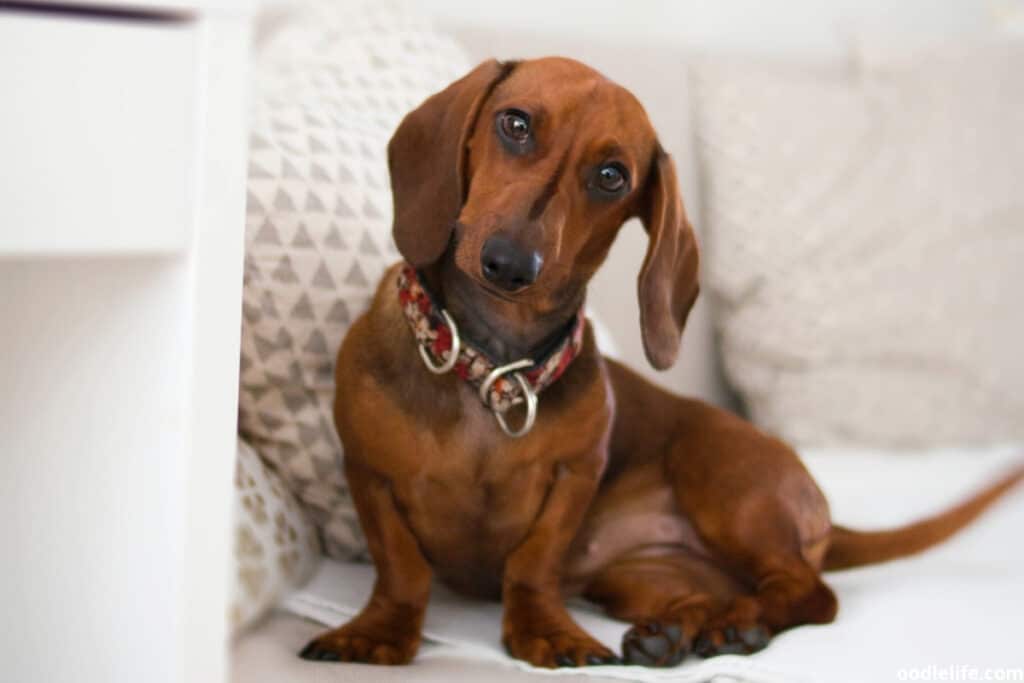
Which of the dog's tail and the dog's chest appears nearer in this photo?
the dog's chest

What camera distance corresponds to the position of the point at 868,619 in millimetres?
1207

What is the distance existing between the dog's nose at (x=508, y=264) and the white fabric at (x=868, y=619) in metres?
0.34

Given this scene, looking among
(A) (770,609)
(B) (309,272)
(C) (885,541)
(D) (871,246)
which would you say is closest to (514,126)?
(B) (309,272)

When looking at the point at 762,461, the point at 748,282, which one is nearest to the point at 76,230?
the point at 762,461

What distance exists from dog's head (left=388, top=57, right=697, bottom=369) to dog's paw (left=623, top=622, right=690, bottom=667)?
25 centimetres

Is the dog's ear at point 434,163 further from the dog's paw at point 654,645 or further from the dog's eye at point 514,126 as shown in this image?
the dog's paw at point 654,645

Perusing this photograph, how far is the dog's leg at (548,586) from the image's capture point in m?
1.08

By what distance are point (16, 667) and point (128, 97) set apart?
45 cm

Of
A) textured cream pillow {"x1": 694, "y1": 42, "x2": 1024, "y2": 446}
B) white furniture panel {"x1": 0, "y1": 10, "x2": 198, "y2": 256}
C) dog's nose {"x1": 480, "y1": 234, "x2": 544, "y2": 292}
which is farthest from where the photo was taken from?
textured cream pillow {"x1": 694, "y1": 42, "x2": 1024, "y2": 446}

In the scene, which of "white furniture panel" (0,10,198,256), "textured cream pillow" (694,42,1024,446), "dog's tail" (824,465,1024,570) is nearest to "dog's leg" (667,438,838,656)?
"dog's tail" (824,465,1024,570)

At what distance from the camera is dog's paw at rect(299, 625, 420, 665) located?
1.03 metres

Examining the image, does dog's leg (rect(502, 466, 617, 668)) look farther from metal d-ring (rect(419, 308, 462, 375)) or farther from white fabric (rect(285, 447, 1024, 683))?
metal d-ring (rect(419, 308, 462, 375))

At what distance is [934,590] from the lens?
1303 mm

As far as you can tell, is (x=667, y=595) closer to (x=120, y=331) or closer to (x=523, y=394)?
(x=523, y=394)
